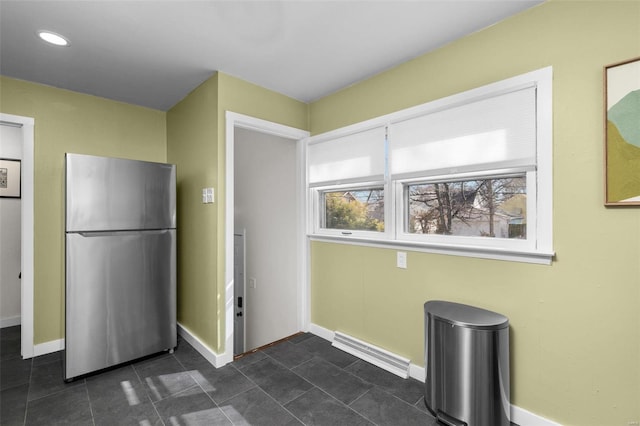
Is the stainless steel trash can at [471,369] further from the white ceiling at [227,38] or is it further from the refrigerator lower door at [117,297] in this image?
the refrigerator lower door at [117,297]

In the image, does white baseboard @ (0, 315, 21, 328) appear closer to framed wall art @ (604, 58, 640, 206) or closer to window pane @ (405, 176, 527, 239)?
window pane @ (405, 176, 527, 239)

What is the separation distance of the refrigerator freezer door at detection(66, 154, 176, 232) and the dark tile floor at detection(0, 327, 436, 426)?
3.96 feet

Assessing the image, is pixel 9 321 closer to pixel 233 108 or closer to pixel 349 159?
pixel 233 108

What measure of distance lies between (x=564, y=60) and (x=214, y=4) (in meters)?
2.04

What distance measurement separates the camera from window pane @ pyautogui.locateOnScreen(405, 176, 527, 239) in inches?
74.0

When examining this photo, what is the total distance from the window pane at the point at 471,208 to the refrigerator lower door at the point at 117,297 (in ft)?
7.40

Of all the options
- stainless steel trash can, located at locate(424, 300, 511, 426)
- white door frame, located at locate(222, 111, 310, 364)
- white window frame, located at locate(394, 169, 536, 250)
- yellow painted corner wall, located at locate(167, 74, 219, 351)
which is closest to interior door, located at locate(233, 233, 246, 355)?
yellow painted corner wall, located at locate(167, 74, 219, 351)

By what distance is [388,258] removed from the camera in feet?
8.20

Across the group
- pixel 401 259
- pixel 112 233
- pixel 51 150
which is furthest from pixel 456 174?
pixel 51 150

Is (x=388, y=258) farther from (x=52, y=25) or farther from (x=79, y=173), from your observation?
(x=52, y=25)

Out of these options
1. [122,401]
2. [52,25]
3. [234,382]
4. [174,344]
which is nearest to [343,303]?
[234,382]

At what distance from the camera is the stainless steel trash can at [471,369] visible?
5.43ft

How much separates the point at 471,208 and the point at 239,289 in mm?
2796

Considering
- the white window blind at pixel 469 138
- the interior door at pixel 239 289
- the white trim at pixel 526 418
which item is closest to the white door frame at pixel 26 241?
the interior door at pixel 239 289
